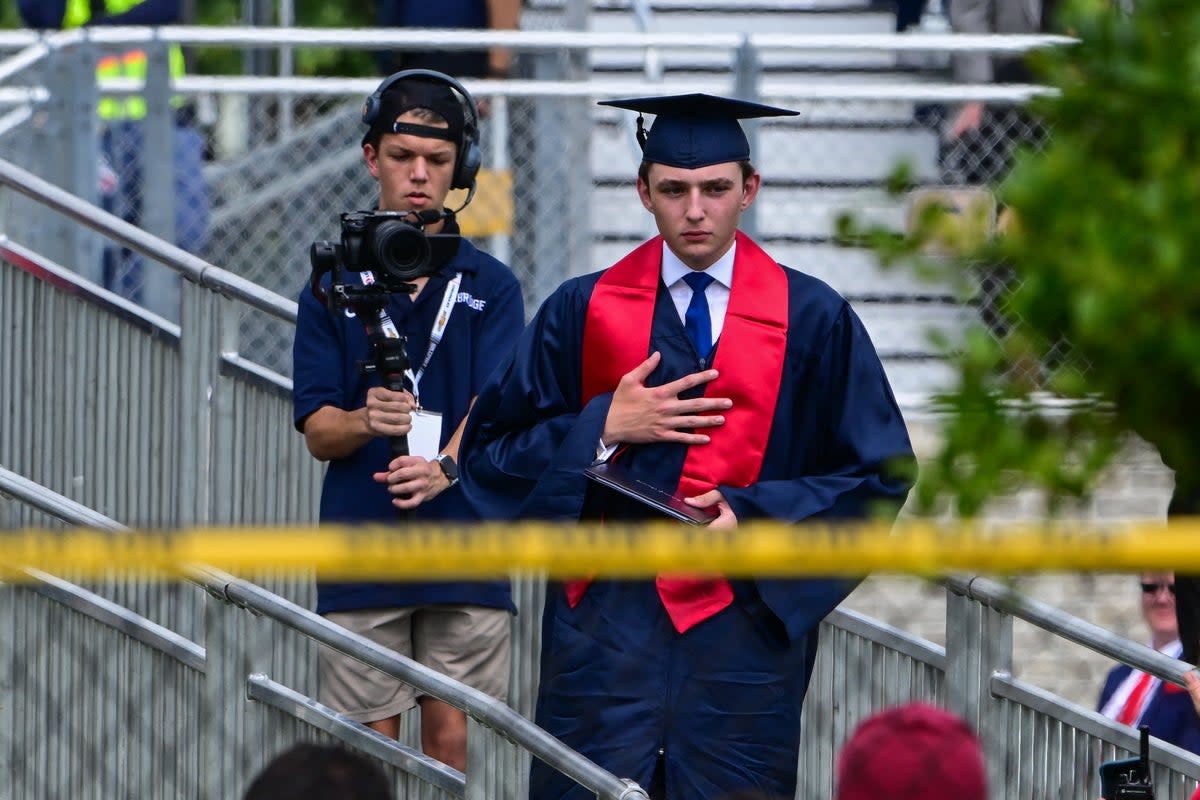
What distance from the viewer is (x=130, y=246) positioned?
5.86 m

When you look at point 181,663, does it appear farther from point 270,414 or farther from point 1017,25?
point 1017,25

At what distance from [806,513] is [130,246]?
2410 millimetres

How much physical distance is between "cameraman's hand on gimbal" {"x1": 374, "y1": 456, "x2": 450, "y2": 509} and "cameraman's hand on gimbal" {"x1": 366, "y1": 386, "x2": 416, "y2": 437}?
0.08 m

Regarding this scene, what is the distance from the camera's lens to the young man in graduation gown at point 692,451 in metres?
4.37

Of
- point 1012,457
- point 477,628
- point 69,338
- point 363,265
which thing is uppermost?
point 1012,457

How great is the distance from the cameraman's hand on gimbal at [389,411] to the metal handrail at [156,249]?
859mm

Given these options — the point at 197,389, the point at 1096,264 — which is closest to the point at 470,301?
the point at 197,389

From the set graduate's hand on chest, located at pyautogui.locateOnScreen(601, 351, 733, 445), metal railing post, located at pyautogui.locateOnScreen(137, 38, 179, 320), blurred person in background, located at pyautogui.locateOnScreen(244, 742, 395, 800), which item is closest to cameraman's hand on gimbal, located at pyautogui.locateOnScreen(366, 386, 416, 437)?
graduate's hand on chest, located at pyautogui.locateOnScreen(601, 351, 733, 445)

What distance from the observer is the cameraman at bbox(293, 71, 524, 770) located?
5082 millimetres

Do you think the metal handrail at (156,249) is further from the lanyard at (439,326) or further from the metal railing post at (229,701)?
the metal railing post at (229,701)

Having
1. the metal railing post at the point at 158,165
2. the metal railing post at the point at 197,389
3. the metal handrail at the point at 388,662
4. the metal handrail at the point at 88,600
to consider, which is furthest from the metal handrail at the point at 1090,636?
the metal railing post at the point at 158,165

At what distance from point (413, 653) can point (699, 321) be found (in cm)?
127

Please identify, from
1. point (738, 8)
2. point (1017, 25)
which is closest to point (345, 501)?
point (1017, 25)

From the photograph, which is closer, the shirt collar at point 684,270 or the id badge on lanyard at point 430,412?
the shirt collar at point 684,270
